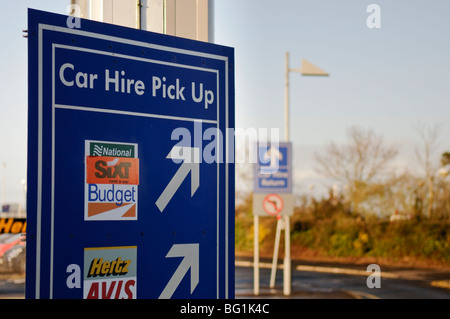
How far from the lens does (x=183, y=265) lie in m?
2.82

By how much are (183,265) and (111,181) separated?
1.54 feet

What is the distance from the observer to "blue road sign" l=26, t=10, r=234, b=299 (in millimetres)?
2527

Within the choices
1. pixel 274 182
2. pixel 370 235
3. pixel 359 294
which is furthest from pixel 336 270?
pixel 274 182

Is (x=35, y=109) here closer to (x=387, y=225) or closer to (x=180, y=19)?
(x=180, y=19)

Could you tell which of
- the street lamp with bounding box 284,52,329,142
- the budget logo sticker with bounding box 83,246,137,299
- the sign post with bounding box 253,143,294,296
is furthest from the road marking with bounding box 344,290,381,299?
the budget logo sticker with bounding box 83,246,137,299

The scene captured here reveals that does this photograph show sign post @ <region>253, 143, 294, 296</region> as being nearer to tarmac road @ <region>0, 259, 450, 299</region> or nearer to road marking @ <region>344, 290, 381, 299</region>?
tarmac road @ <region>0, 259, 450, 299</region>

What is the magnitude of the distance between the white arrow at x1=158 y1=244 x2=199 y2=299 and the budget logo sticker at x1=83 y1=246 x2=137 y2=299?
0.15 m

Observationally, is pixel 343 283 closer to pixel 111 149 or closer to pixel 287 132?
pixel 287 132

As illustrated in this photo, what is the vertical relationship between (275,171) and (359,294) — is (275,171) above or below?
above

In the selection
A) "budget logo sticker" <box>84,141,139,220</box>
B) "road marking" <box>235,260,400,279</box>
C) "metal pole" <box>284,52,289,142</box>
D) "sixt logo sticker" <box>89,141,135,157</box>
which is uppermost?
"metal pole" <box>284,52,289,142</box>

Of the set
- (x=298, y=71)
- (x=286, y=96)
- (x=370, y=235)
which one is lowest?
(x=370, y=235)

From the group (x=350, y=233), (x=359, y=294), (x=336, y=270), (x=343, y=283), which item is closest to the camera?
(x=359, y=294)

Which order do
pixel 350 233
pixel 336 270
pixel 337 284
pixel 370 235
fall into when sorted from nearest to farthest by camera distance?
pixel 337 284
pixel 336 270
pixel 370 235
pixel 350 233

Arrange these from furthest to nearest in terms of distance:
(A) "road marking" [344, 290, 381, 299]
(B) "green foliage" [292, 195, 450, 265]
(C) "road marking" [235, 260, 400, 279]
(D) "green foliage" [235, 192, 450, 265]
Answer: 1. (D) "green foliage" [235, 192, 450, 265]
2. (B) "green foliage" [292, 195, 450, 265]
3. (C) "road marking" [235, 260, 400, 279]
4. (A) "road marking" [344, 290, 381, 299]
